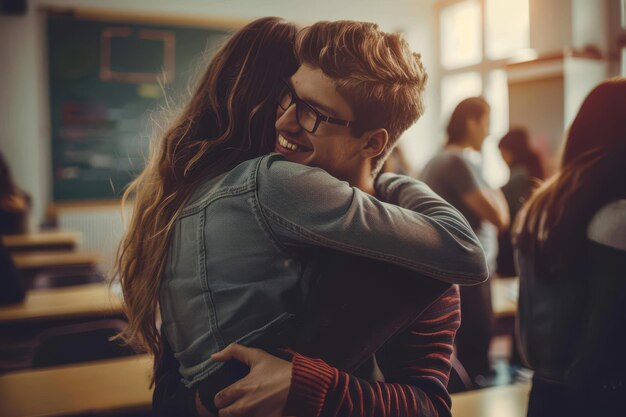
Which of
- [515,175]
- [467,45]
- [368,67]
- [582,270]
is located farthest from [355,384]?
[467,45]

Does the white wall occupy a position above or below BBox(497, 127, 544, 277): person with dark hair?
above

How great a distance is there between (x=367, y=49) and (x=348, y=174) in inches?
8.7

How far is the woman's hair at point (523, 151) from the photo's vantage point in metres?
3.68

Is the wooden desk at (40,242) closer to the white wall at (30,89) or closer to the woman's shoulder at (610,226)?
the white wall at (30,89)

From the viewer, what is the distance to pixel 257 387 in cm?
89

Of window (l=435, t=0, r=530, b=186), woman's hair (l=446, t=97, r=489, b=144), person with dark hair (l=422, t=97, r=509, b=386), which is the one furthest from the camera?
window (l=435, t=0, r=530, b=186)

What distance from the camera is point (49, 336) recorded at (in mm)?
2084

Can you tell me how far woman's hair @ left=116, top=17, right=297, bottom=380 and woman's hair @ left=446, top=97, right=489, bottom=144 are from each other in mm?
1978

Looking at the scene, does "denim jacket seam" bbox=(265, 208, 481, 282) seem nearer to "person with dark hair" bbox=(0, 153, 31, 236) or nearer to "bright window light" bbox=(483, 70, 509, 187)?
"bright window light" bbox=(483, 70, 509, 187)

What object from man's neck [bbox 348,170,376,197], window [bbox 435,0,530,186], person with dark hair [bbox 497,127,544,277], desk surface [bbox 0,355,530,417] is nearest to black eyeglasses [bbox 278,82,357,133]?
man's neck [bbox 348,170,376,197]

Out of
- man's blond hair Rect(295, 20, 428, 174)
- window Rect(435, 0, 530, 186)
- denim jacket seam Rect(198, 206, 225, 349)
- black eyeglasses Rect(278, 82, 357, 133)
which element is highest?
window Rect(435, 0, 530, 186)

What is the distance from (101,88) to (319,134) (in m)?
5.66

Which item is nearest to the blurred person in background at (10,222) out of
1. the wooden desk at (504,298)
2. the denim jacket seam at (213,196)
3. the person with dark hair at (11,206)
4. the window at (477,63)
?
the person with dark hair at (11,206)

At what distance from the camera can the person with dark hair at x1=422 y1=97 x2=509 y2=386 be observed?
8.84ft
